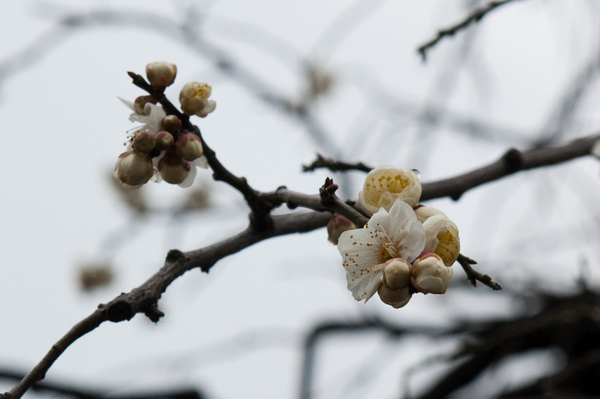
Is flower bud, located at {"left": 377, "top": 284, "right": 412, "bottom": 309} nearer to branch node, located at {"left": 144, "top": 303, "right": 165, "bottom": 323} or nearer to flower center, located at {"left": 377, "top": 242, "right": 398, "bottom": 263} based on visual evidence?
flower center, located at {"left": 377, "top": 242, "right": 398, "bottom": 263}

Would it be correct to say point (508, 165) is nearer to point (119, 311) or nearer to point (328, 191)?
point (328, 191)

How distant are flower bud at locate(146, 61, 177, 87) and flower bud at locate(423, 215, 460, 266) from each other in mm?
359

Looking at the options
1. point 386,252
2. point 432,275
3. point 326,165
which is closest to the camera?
point 432,275

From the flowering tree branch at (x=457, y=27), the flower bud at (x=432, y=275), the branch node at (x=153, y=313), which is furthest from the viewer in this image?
the flowering tree branch at (x=457, y=27)

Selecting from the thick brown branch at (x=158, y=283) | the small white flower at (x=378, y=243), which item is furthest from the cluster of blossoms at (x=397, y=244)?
the thick brown branch at (x=158, y=283)

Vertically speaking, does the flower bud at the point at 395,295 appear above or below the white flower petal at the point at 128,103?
below

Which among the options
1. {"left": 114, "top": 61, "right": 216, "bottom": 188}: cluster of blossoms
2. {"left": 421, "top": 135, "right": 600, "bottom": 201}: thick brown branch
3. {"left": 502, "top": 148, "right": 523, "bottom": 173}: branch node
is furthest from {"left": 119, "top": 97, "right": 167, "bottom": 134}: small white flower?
{"left": 502, "top": 148, "right": 523, "bottom": 173}: branch node

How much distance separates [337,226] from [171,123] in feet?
0.84

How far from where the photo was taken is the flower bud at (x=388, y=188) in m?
0.74

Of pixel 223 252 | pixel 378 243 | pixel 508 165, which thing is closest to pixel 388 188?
pixel 378 243

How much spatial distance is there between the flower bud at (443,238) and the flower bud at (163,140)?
0.33 meters

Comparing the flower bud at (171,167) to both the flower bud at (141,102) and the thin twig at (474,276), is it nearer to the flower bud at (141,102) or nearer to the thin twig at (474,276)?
the flower bud at (141,102)

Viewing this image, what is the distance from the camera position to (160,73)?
75 cm

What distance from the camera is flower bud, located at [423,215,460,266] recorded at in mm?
683
